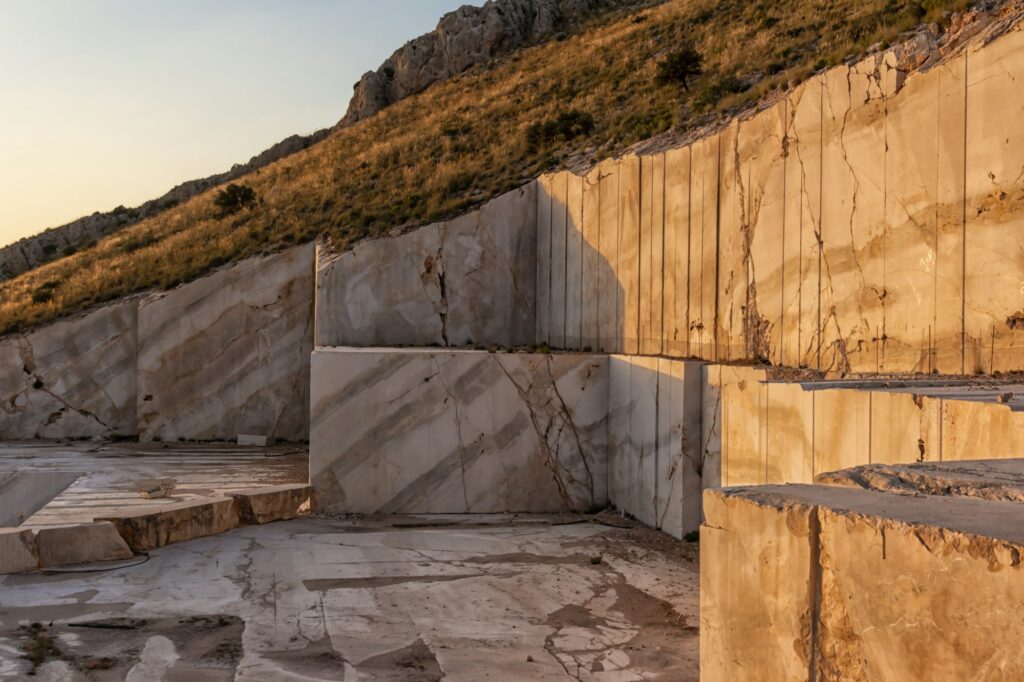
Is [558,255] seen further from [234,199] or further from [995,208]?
[234,199]

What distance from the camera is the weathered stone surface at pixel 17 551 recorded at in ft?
29.0

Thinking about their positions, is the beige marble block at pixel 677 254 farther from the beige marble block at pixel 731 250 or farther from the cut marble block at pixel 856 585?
the cut marble block at pixel 856 585

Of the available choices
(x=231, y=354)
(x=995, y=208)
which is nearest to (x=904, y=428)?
(x=995, y=208)

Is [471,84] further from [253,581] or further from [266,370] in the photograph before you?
[253,581]

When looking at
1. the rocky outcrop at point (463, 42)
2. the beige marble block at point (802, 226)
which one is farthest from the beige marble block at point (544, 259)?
the rocky outcrop at point (463, 42)

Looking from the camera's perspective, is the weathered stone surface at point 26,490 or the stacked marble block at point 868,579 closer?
the stacked marble block at point 868,579

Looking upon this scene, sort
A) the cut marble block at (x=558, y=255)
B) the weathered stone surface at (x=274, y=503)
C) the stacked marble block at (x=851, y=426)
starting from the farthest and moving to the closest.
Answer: the cut marble block at (x=558, y=255)
the weathered stone surface at (x=274, y=503)
the stacked marble block at (x=851, y=426)

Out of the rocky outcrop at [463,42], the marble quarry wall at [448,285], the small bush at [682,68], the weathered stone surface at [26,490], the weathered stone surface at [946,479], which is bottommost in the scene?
the weathered stone surface at [26,490]

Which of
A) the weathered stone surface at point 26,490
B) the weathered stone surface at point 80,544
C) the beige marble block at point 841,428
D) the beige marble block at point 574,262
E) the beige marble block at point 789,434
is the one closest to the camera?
the beige marble block at point 841,428

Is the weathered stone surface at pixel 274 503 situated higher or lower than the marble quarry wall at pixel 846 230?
lower

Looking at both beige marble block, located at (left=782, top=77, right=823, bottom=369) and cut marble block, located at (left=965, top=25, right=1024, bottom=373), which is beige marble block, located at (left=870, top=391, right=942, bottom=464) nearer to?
cut marble block, located at (left=965, top=25, right=1024, bottom=373)

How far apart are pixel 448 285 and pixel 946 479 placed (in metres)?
13.8

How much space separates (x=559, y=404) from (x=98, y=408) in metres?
11.8

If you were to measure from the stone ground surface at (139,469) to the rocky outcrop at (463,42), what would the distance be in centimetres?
3007
